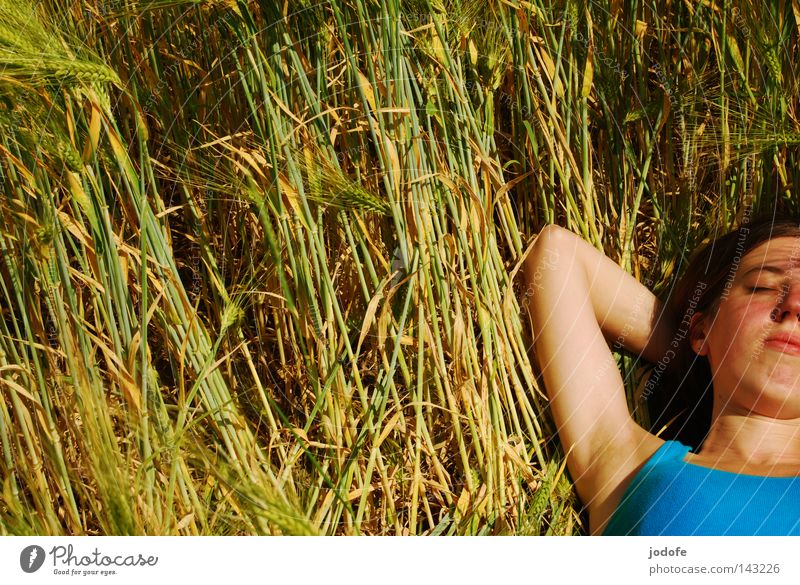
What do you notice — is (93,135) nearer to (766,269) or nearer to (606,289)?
(606,289)

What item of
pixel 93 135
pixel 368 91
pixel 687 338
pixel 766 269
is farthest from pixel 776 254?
pixel 93 135

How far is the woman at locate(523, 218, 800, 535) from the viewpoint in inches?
27.5

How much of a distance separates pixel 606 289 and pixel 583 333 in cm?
6

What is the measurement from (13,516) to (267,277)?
328 mm

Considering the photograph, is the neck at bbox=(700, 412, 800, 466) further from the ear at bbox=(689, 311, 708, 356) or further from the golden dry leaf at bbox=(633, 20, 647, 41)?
the golden dry leaf at bbox=(633, 20, 647, 41)

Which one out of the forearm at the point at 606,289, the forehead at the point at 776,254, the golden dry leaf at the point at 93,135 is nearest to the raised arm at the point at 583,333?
the forearm at the point at 606,289

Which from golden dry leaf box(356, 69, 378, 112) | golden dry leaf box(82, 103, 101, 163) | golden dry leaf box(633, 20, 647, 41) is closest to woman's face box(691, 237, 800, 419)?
golden dry leaf box(633, 20, 647, 41)

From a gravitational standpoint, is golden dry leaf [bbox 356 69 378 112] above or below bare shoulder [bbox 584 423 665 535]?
above

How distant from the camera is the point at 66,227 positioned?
688 mm

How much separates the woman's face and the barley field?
9cm

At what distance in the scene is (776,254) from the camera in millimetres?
765
